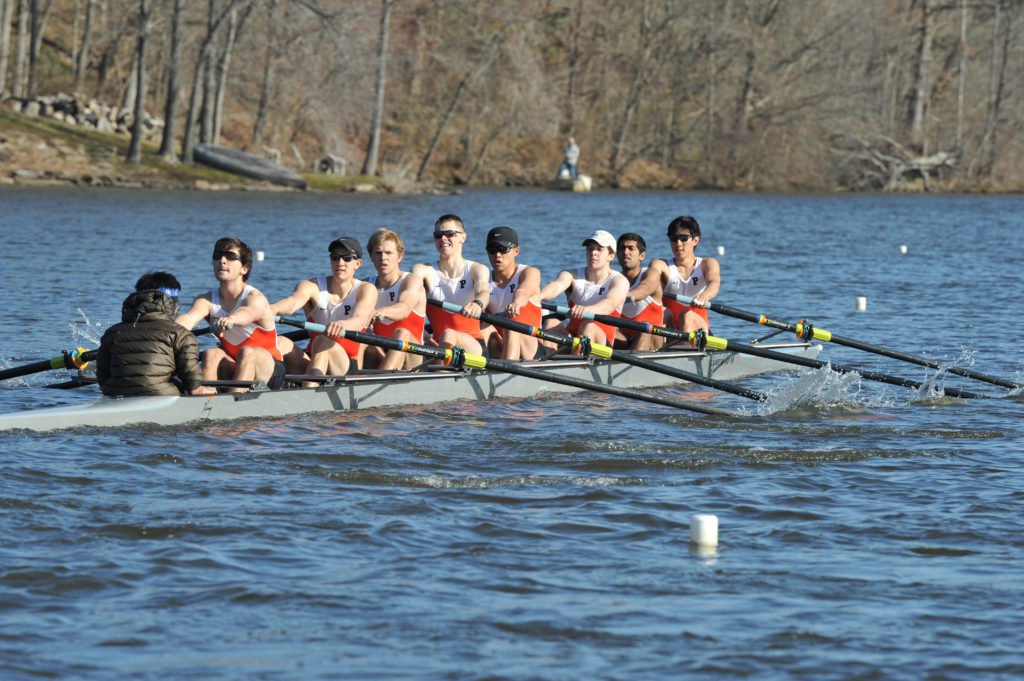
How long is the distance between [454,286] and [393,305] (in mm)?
838

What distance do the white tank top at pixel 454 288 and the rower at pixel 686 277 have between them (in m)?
2.07

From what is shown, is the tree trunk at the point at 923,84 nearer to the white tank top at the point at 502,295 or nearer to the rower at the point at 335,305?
the white tank top at the point at 502,295

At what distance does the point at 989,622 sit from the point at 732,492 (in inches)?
97.7

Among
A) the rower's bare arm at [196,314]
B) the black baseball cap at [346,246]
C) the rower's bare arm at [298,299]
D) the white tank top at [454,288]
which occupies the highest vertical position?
the black baseball cap at [346,246]

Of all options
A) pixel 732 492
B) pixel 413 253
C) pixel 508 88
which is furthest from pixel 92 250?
pixel 508 88

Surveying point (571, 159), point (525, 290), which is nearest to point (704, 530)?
point (525, 290)

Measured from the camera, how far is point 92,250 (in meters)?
23.8

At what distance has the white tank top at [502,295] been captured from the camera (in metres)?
11.7

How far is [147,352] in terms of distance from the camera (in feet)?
30.0

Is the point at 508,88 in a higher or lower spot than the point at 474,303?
higher

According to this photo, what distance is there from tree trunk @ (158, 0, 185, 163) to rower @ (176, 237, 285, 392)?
31.3 m

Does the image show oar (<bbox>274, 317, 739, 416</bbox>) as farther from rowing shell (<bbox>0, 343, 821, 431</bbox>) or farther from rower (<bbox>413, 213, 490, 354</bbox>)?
rower (<bbox>413, 213, 490, 354</bbox>)

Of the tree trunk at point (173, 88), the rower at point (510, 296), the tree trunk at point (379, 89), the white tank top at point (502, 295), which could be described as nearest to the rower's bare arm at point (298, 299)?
the rower at point (510, 296)

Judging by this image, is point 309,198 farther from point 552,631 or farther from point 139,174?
point 552,631
